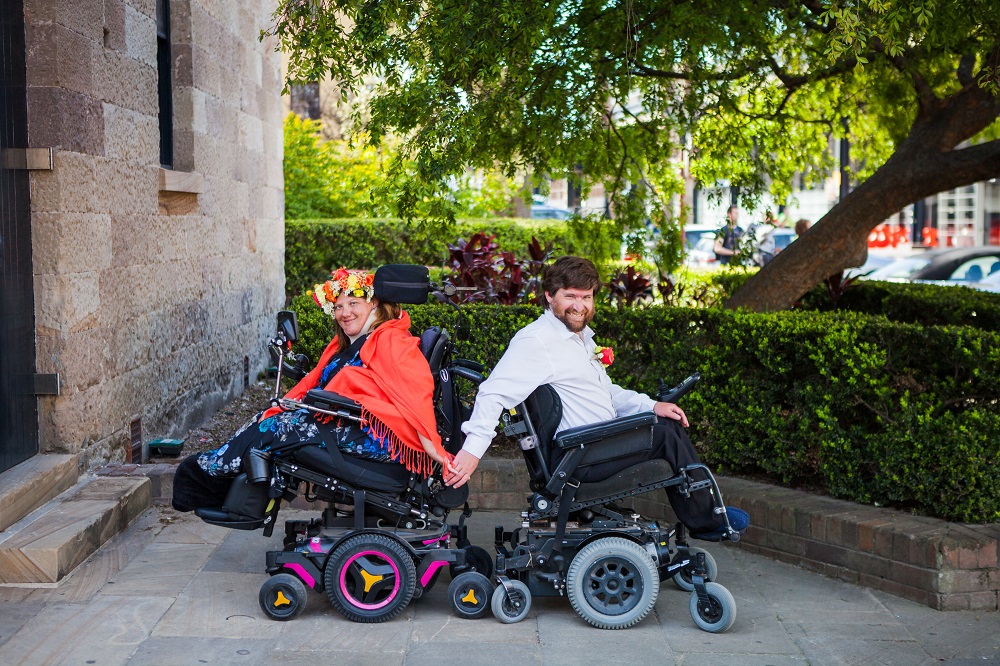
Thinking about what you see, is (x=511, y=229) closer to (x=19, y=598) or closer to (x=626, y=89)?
(x=626, y=89)

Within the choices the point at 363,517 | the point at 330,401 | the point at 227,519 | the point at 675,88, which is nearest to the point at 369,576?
the point at 363,517

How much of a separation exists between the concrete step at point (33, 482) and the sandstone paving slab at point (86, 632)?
775 mm

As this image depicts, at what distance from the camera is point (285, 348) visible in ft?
16.2

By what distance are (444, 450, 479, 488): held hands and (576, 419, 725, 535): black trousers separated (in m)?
0.48

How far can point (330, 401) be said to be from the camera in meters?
4.64

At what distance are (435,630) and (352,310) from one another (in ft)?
4.75

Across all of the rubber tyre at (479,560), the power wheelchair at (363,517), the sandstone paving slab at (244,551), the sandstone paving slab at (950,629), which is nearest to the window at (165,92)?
the sandstone paving slab at (244,551)

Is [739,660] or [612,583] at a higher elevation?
[612,583]

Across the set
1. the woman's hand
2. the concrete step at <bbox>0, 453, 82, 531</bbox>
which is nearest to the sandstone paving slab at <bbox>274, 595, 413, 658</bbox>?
the woman's hand

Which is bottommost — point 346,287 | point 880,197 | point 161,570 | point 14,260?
point 161,570

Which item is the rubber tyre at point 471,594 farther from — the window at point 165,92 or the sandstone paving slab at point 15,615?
the window at point 165,92

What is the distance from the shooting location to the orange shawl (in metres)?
4.72

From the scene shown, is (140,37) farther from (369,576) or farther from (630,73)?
(369,576)

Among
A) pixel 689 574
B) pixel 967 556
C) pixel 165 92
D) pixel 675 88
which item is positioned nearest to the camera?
pixel 967 556
